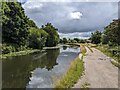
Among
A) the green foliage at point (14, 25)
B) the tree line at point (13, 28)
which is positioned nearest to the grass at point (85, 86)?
the tree line at point (13, 28)

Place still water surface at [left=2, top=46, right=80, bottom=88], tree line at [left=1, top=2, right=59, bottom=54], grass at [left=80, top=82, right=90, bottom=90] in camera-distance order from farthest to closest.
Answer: tree line at [left=1, top=2, right=59, bottom=54] < still water surface at [left=2, top=46, right=80, bottom=88] < grass at [left=80, top=82, right=90, bottom=90]

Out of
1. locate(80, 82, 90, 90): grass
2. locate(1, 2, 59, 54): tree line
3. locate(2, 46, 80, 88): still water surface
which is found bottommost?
locate(2, 46, 80, 88): still water surface

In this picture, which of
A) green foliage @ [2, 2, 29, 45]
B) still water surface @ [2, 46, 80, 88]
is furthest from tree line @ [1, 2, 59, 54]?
still water surface @ [2, 46, 80, 88]

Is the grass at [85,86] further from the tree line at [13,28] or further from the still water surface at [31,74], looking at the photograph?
the tree line at [13,28]

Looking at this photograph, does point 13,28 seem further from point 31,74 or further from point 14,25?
point 31,74

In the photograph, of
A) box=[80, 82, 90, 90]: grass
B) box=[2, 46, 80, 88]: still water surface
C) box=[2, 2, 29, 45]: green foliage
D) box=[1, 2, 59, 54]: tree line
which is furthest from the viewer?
box=[2, 2, 29, 45]: green foliage

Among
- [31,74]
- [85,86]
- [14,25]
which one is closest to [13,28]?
[14,25]

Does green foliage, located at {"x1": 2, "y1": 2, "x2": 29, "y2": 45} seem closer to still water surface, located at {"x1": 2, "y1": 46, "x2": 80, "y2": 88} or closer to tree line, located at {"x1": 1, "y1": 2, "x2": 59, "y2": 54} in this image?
tree line, located at {"x1": 1, "y1": 2, "x2": 59, "y2": 54}

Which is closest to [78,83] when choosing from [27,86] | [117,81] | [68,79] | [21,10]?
[68,79]

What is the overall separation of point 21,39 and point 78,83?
219 ft

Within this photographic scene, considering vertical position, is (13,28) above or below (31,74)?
above

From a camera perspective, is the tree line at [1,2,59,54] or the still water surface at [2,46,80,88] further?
the tree line at [1,2,59,54]

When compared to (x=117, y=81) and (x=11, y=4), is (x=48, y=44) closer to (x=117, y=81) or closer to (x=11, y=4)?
(x=11, y=4)

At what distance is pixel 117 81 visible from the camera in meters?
24.4
